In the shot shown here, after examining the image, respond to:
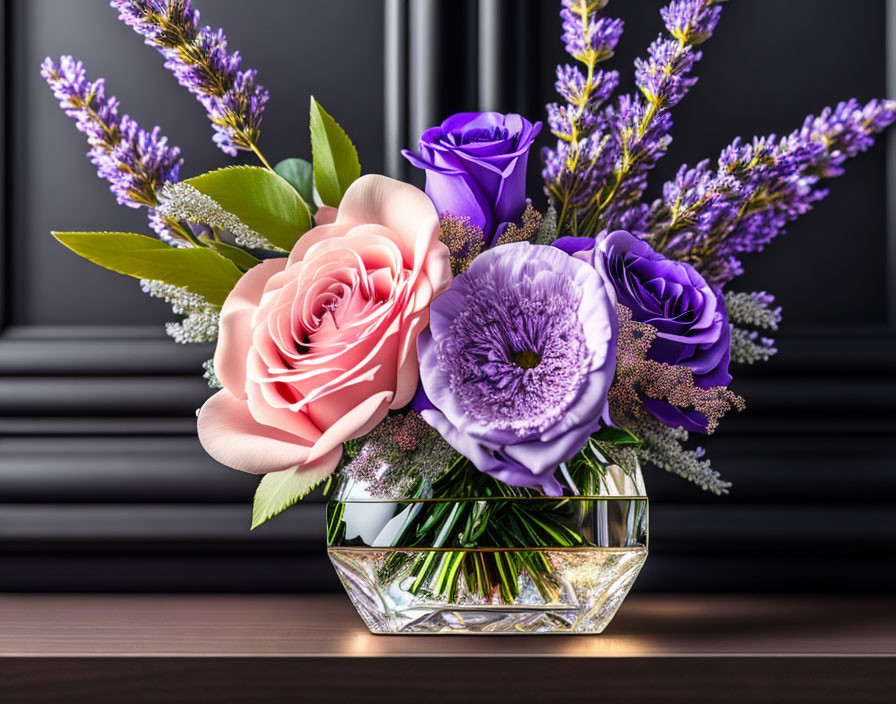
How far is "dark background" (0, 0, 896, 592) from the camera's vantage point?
654mm

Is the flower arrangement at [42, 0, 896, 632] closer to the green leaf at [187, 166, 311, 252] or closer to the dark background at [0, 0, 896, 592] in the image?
the green leaf at [187, 166, 311, 252]

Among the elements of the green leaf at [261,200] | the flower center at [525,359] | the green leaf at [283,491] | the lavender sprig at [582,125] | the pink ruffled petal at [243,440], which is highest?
the lavender sprig at [582,125]

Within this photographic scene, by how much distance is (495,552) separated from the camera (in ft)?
1.51

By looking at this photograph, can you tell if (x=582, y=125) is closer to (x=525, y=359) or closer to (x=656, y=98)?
(x=656, y=98)

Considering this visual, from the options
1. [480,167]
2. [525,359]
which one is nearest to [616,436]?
[525,359]

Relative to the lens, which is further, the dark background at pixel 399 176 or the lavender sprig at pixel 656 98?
the dark background at pixel 399 176

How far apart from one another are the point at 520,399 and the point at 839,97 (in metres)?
0.49

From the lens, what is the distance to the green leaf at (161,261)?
456mm

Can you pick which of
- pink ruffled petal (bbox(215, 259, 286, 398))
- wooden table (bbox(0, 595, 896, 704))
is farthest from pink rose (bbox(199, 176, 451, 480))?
wooden table (bbox(0, 595, 896, 704))

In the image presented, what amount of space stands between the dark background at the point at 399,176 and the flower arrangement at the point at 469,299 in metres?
0.17

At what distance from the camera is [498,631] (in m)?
0.46
